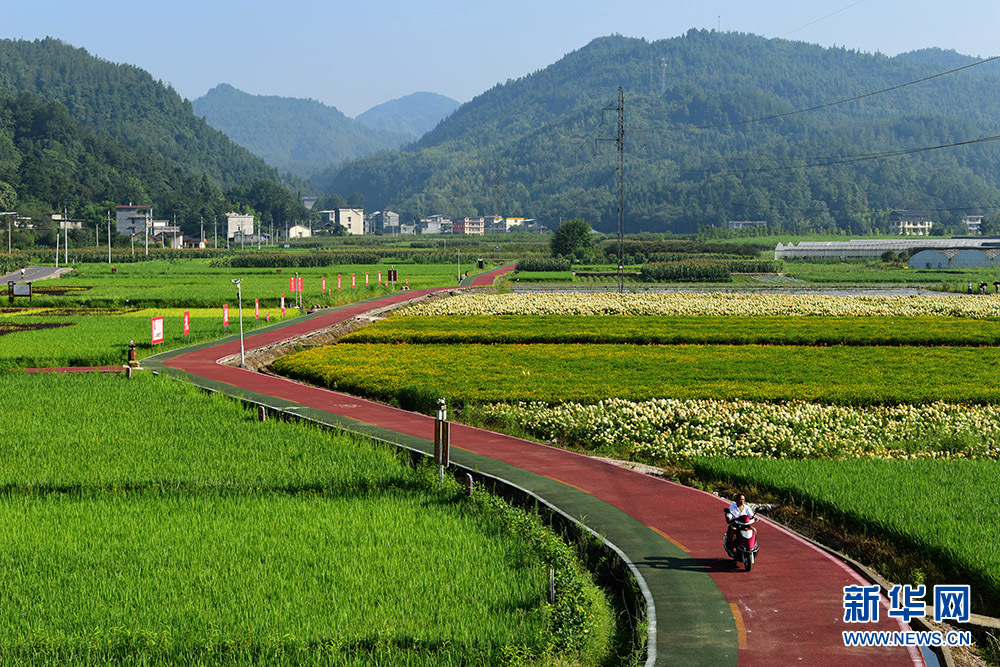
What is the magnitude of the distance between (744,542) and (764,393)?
575 inches

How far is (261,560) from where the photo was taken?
1386 centimetres

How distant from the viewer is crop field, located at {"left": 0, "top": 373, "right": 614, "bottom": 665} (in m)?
11.0

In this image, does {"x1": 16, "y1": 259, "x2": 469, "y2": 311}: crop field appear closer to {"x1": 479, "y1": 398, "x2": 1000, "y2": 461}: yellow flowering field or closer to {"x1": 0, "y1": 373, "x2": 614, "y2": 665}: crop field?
{"x1": 479, "y1": 398, "x2": 1000, "y2": 461}: yellow flowering field

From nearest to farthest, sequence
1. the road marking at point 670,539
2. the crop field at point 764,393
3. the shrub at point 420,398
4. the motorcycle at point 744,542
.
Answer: the motorcycle at point 744,542
the road marking at point 670,539
the crop field at point 764,393
the shrub at point 420,398

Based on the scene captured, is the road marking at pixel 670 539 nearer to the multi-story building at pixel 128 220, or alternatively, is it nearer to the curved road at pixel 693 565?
the curved road at pixel 693 565

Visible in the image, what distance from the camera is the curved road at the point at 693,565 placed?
11258 millimetres

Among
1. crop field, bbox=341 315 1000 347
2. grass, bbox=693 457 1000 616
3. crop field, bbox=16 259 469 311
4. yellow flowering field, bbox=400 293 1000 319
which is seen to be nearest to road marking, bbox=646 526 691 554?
grass, bbox=693 457 1000 616

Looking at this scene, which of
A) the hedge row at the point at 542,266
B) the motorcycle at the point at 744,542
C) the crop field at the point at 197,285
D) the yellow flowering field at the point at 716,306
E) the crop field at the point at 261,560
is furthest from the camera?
the hedge row at the point at 542,266

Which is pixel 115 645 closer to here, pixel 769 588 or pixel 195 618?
pixel 195 618

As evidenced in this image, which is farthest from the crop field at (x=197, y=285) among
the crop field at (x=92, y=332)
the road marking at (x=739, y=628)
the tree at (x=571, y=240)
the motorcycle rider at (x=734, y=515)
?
the road marking at (x=739, y=628)

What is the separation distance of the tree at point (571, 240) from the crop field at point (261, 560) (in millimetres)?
112013

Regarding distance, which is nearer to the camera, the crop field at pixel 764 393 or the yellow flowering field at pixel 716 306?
the crop field at pixel 764 393

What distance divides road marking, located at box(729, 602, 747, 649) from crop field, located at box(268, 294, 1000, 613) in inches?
126

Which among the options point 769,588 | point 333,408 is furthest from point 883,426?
point 333,408
